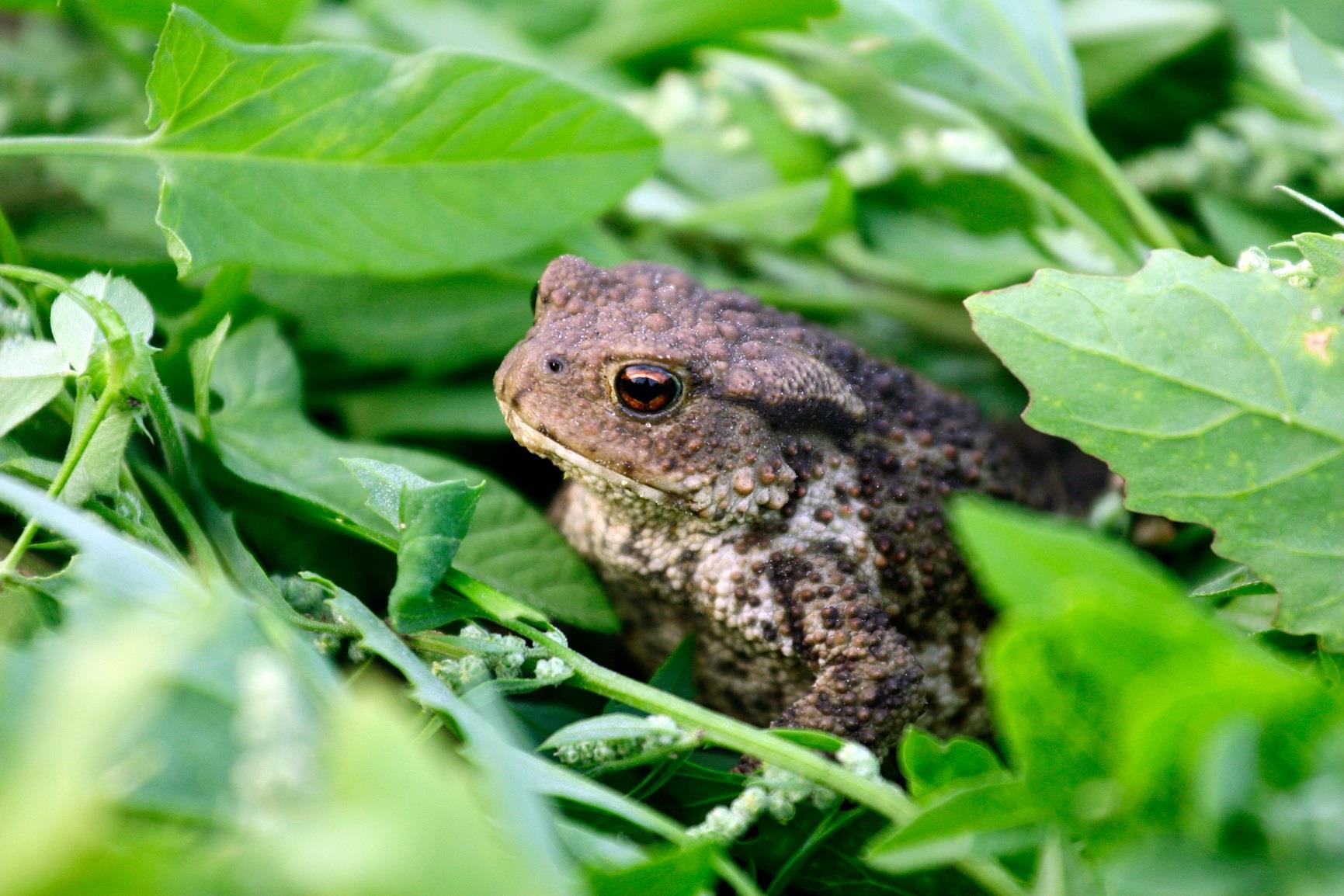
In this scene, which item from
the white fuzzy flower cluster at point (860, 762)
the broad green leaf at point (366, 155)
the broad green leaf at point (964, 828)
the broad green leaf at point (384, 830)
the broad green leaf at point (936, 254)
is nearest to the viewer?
the broad green leaf at point (384, 830)

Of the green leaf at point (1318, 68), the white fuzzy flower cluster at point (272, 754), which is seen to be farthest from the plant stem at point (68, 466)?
the green leaf at point (1318, 68)

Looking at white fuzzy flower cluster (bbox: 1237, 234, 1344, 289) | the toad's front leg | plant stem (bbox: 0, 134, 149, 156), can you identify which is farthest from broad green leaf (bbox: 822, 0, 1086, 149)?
plant stem (bbox: 0, 134, 149, 156)

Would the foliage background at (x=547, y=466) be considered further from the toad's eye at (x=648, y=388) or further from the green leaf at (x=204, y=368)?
the toad's eye at (x=648, y=388)

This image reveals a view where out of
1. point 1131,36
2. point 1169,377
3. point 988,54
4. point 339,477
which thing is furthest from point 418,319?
point 1131,36

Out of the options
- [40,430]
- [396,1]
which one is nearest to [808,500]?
[40,430]

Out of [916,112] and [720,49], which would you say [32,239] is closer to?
[720,49]

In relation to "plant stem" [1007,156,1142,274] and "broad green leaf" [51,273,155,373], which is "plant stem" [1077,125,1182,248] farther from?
"broad green leaf" [51,273,155,373]
